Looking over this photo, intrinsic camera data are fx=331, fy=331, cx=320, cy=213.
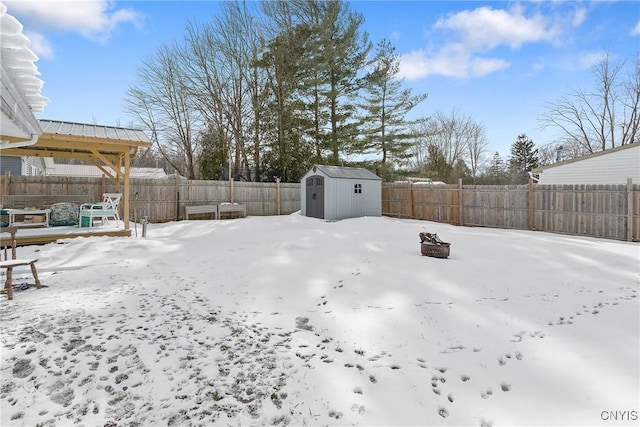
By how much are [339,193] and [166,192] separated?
6565mm

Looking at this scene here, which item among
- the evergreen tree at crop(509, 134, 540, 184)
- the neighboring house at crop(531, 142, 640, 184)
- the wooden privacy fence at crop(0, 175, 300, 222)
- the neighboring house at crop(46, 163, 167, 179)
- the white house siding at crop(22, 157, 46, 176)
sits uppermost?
the evergreen tree at crop(509, 134, 540, 184)

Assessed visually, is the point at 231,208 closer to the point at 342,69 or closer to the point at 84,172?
the point at 342,69

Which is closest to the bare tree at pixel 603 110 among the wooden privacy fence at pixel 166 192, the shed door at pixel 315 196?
the shed door at pixel 315 196

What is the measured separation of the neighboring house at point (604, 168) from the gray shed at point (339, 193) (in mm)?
7200

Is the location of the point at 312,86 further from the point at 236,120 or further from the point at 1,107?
the point at 1,107

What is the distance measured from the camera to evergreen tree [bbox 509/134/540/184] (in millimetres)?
33781

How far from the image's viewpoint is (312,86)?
18125 mm

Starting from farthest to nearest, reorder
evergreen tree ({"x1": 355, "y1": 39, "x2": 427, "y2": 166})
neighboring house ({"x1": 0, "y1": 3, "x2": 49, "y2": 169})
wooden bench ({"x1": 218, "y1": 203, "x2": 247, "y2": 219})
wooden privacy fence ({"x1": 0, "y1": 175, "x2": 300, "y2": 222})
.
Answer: evergreen tree ({"x1": 355, "y1": 39, "x2": 427, "y2": 166}), wooden bench ({"x1": 218, "y1": 203, "x2": 247, "y2": 219}), wooden privacy fence ({"x1": 0, "y1": 175, "x2": 300, "y2": 222}), neighboring house ({"x1": 0, "y1": 3, "x2": 49, "y2": 169})

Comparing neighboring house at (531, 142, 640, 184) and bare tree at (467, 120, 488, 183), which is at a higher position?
bare tree at (467, 120, 488, 183)

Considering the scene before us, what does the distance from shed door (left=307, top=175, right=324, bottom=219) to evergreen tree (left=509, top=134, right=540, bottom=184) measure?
2822 cm

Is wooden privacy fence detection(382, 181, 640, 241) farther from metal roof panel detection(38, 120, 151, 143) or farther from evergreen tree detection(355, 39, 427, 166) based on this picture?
metal roof panel detection(38, 120, 151, 143)

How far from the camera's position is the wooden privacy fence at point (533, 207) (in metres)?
8.75

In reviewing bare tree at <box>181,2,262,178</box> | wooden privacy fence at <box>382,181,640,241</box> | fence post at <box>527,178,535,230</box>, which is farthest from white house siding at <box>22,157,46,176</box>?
fence post at <box>527,178,535,230</box>

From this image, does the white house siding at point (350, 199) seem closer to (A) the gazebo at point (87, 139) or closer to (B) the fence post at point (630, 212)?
(A) the gazebo at point (87, 139)
